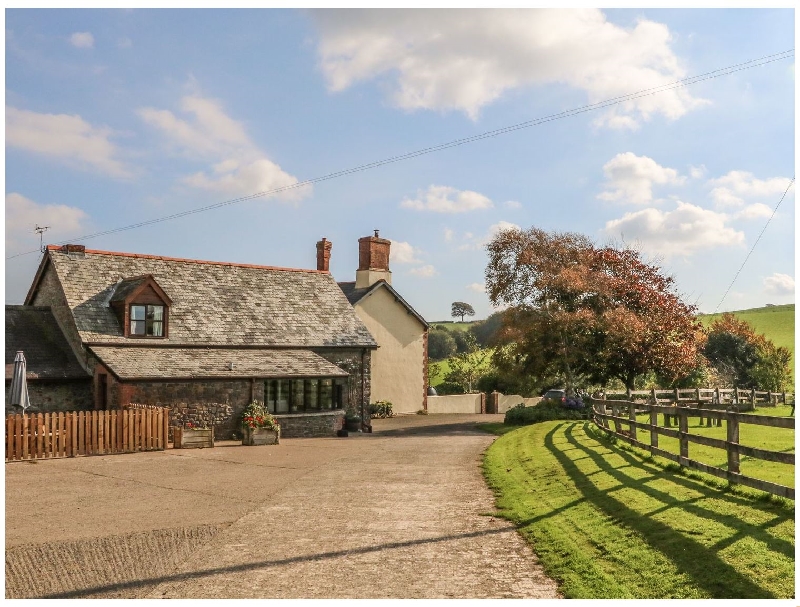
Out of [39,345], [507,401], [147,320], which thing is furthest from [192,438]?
[507,401]

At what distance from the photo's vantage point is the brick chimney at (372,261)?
148 feet

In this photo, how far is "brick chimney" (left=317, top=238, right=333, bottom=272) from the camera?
4169 cm

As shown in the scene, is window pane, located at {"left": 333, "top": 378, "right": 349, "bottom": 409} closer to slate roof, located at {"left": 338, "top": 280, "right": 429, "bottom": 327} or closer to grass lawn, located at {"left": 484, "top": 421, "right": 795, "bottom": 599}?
slate roof, located at {"left": 338, "top": 280, "right": 429, "bottom": 327}

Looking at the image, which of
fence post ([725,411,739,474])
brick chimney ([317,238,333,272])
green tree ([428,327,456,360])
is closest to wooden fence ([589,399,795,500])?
fence post ([725,411,739,474])

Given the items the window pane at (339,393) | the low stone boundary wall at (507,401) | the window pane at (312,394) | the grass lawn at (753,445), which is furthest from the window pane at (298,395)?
the low stone boundary wall at (507,401)

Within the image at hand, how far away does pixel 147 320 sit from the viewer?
3009 centimetres

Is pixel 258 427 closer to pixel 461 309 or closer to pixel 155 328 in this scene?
pixel 155 328

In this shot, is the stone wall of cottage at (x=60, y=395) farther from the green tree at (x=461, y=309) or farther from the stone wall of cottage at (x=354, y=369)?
the green tree at (x=461, y=309)

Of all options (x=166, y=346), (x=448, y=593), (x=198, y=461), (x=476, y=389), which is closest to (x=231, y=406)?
(x=166, y=346)

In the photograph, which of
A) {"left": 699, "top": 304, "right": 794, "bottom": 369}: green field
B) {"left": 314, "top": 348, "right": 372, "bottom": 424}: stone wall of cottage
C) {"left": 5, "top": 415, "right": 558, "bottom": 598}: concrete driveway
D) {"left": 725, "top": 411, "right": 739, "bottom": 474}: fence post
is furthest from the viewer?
{"left": 699, "top": 304, "right": 794, "bottom": 369}: green field

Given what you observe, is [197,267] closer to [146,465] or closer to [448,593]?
[146,465]

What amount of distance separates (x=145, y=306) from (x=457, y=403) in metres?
25.3

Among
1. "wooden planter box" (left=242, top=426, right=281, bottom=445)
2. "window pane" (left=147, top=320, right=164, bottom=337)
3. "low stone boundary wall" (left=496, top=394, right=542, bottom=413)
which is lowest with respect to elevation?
"low stone boundary wall" (left=496, top=394, right=542, bottom=413)

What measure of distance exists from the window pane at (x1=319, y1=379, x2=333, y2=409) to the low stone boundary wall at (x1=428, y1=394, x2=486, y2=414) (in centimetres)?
1678
